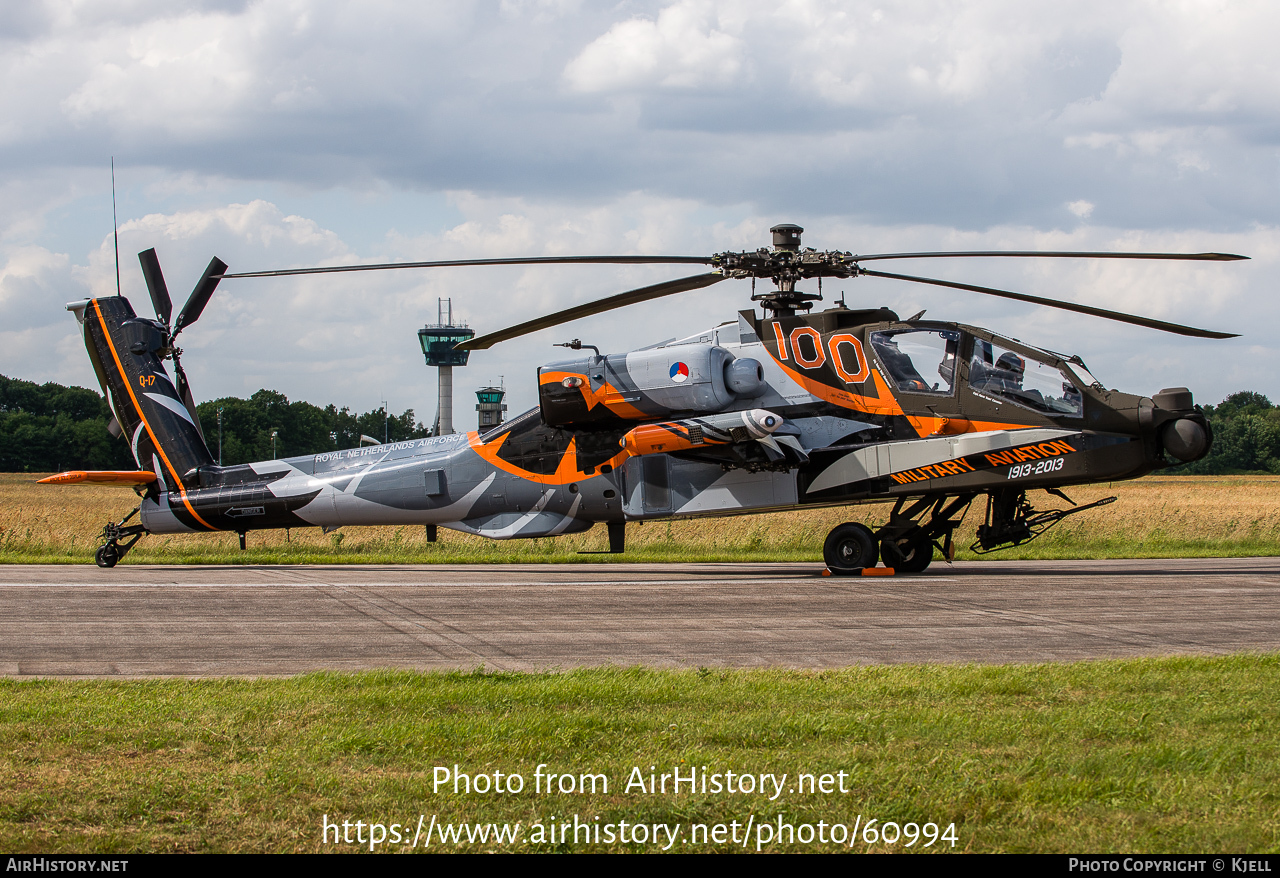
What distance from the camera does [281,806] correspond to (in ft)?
15.4

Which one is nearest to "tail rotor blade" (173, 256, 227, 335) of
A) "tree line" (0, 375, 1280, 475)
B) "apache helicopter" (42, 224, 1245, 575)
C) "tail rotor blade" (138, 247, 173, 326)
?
"tail rotor blade" (138, 247, 173, 326)

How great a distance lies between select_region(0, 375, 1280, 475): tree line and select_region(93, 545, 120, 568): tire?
279ft

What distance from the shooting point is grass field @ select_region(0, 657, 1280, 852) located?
4.47 m

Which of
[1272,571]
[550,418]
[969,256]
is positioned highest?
[969,256]

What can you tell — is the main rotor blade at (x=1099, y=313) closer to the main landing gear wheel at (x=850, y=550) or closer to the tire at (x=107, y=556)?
the main landing gear wheel at (x=850, y=550)

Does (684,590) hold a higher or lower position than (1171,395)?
lower

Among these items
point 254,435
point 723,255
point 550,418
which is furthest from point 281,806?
point 254,435

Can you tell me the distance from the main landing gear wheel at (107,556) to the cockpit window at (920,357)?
577 inches

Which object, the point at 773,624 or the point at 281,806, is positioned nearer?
the point at 281,806

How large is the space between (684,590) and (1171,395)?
7284 mm

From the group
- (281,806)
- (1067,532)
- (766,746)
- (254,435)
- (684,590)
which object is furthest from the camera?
(254,435)

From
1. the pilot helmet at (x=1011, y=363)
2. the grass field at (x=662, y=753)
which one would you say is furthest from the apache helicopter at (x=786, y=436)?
the grass field at (x=662, y=753)

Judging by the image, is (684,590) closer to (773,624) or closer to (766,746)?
(773,624)

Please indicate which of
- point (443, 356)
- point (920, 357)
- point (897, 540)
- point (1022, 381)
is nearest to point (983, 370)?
point (1022, 381)
